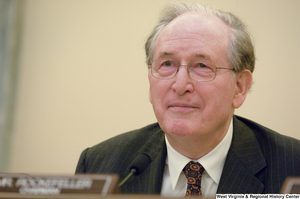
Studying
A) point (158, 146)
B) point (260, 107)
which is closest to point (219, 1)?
point (260, 107)

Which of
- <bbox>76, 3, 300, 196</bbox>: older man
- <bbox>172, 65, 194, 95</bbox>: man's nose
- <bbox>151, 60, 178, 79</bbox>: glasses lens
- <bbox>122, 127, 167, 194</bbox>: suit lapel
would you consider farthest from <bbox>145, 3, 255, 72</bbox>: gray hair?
<bbox>122, 127, 167, 194</bbox>: suit lapel

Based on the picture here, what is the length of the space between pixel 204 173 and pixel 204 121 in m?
0.27

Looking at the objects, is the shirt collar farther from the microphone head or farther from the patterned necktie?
the microphone head

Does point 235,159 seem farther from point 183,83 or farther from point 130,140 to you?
point 130,140

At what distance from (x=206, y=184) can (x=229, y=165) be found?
5.7 inches

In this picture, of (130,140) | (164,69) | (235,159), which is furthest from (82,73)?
(235,159)

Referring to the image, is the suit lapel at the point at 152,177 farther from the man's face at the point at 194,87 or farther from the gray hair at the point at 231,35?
the gray hair at the point at 231,35

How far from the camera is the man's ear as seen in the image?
1.57 m

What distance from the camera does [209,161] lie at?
149cm

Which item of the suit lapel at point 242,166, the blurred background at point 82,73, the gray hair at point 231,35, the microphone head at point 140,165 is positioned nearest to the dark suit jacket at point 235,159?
the suit lapel at point 242,166

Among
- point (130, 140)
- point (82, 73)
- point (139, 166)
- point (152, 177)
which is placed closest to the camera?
point (139, 166)

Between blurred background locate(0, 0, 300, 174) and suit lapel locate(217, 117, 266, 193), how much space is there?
68cm

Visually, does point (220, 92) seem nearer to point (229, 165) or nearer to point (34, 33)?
point (229, 165)

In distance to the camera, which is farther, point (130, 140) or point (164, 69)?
point (130, 140)
